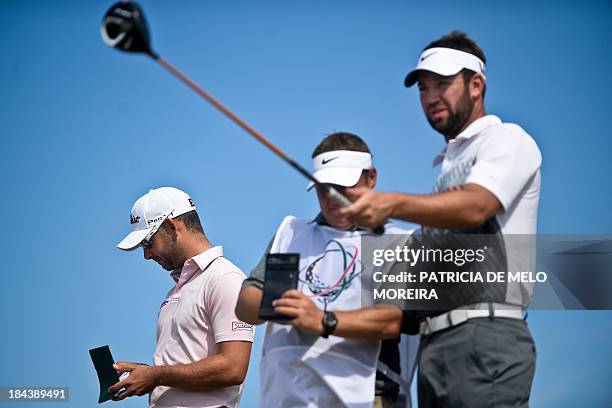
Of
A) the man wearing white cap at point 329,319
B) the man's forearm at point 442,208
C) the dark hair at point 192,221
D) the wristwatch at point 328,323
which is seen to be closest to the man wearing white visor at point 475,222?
the man's forearm at point 442,208

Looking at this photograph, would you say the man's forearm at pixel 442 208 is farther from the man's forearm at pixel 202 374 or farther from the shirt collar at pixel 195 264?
the shirt collar at pixel 195 264

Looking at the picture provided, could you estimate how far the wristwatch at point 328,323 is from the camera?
4785 millimetres

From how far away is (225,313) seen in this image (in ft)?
22.2

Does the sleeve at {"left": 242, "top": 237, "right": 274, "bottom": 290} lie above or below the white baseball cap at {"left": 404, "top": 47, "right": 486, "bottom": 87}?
below

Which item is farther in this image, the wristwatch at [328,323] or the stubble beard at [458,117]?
the stubble beard at [458,117]

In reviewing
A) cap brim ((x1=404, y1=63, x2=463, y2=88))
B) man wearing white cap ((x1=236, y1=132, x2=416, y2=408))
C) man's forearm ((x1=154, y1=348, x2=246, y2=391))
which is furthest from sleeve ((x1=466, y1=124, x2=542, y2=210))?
man's forearm ((x1=154, y1=348, x2=246, y2=391))

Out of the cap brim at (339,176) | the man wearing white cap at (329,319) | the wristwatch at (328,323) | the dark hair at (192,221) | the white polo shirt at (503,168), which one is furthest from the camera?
the dark hair at (192,221)

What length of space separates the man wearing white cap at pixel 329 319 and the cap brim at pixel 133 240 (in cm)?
225

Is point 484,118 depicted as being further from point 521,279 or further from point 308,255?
point 308,255

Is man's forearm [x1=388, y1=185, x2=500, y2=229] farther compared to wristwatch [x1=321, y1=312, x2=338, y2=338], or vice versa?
wristwatch [x1=321, y1=312, x2=338, y2=338]

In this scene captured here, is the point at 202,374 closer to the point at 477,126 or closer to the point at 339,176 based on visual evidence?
the point at 339,176

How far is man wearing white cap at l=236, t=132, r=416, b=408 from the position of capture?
16.3ft

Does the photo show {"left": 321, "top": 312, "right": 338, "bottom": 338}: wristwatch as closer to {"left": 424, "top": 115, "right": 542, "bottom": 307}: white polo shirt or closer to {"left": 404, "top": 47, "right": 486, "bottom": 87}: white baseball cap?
{"left": 424, "top": 115, "right": 542, "bottom": 307}: white polo shirt

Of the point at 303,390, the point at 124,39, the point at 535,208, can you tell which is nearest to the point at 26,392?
the point at 303,390
